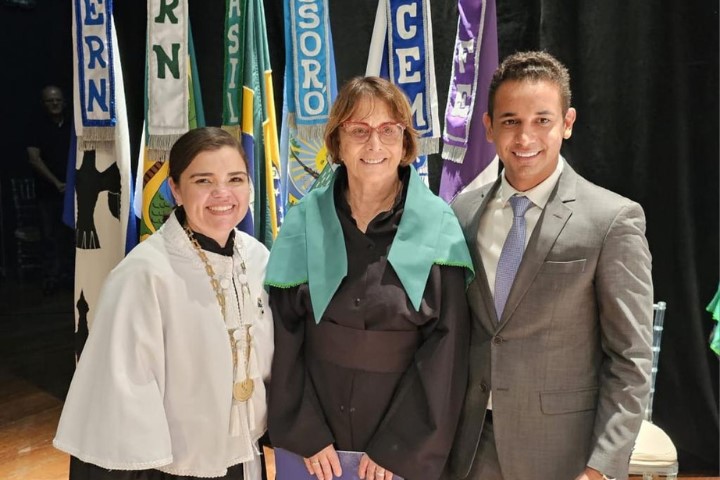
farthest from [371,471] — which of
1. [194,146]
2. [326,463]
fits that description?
[194,146]

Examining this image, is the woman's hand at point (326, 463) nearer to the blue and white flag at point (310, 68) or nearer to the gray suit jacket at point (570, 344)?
the gray suit jacket at point (570, 344)

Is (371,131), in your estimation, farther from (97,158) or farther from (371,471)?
(97,158)

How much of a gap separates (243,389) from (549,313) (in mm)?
743

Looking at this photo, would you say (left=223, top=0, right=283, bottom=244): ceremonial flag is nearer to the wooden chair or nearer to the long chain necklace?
the long chain necklace

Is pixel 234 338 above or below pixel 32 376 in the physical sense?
above

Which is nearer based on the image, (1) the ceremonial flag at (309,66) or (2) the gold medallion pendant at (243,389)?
(2) the gold medallion pendant at (243,389)

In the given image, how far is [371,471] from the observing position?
168 centimetres

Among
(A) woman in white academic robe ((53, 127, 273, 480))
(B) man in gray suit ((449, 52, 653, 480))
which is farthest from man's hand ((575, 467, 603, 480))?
(A) woman in white academic robe ((53, 127, 273, 480))

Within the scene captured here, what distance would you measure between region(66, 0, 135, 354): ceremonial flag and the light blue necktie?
1967 millimetres

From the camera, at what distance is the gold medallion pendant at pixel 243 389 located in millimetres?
1695

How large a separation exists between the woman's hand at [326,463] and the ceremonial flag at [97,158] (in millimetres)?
1749

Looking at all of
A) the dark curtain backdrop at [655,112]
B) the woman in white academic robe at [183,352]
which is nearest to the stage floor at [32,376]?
the dark curtain backdrop at [655,112]

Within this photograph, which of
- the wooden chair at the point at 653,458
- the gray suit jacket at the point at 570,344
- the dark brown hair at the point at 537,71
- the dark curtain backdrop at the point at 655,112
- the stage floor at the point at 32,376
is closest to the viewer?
the gray suit jacket at the point at 570,344

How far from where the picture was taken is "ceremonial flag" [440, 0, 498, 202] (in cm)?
290
